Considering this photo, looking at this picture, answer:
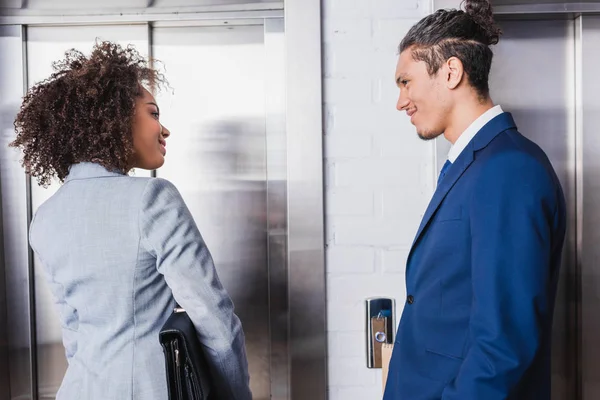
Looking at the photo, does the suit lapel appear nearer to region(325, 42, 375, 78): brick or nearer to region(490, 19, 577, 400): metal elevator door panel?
region(325, 42, 375, 78): brick

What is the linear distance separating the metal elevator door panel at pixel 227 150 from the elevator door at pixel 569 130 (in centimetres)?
88

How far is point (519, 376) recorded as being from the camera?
956 millimetres

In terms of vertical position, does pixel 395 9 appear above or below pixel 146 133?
above

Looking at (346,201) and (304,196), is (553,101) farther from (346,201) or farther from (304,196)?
(304,196)

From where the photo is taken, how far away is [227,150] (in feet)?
6.46

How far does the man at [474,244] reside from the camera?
3.16ft

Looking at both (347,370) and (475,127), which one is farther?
(347,370)

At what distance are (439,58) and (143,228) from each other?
78 centimetres

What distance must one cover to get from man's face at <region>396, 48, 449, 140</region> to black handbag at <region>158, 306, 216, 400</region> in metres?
0.72

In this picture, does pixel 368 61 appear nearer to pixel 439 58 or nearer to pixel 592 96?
pixel 439 58

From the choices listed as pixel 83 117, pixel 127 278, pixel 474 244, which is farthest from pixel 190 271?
pixel 474 244

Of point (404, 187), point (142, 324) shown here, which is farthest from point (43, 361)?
point (404, 187)

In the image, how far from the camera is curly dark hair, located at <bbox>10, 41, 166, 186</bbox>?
3.98 feet

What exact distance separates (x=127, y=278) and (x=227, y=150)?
35.5 inches
